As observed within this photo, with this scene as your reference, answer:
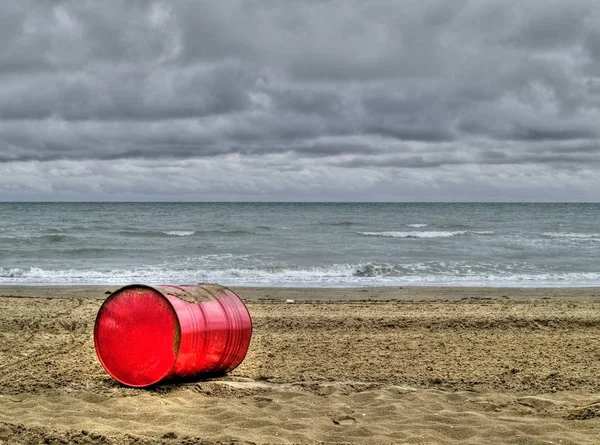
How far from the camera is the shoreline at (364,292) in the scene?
13383 millimetres

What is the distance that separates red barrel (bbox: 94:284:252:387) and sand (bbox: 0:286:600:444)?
0.19 m

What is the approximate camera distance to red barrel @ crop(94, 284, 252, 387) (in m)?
5.82

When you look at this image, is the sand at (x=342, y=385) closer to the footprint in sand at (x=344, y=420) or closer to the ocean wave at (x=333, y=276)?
the footprint in sand at (x=344, y=420)

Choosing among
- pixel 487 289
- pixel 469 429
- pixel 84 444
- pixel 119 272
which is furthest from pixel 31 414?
pixel 119 272

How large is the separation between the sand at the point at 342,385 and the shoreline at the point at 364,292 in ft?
8.39

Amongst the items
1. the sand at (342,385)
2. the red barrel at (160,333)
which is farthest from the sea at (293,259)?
the red barrel at (160,333)

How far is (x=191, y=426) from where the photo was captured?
491 cm

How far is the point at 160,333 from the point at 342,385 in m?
1.71

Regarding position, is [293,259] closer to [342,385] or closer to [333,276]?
[333,276]

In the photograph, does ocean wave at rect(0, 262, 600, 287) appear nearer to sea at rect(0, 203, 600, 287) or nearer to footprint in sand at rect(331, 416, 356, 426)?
sea at rect(0, 203, 600, 287)

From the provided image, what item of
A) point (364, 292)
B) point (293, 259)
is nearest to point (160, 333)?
point (364, 292)

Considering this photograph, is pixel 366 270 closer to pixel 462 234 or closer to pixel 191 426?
pixel 191 426

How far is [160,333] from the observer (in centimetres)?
583

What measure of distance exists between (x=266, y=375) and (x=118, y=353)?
1.45m
